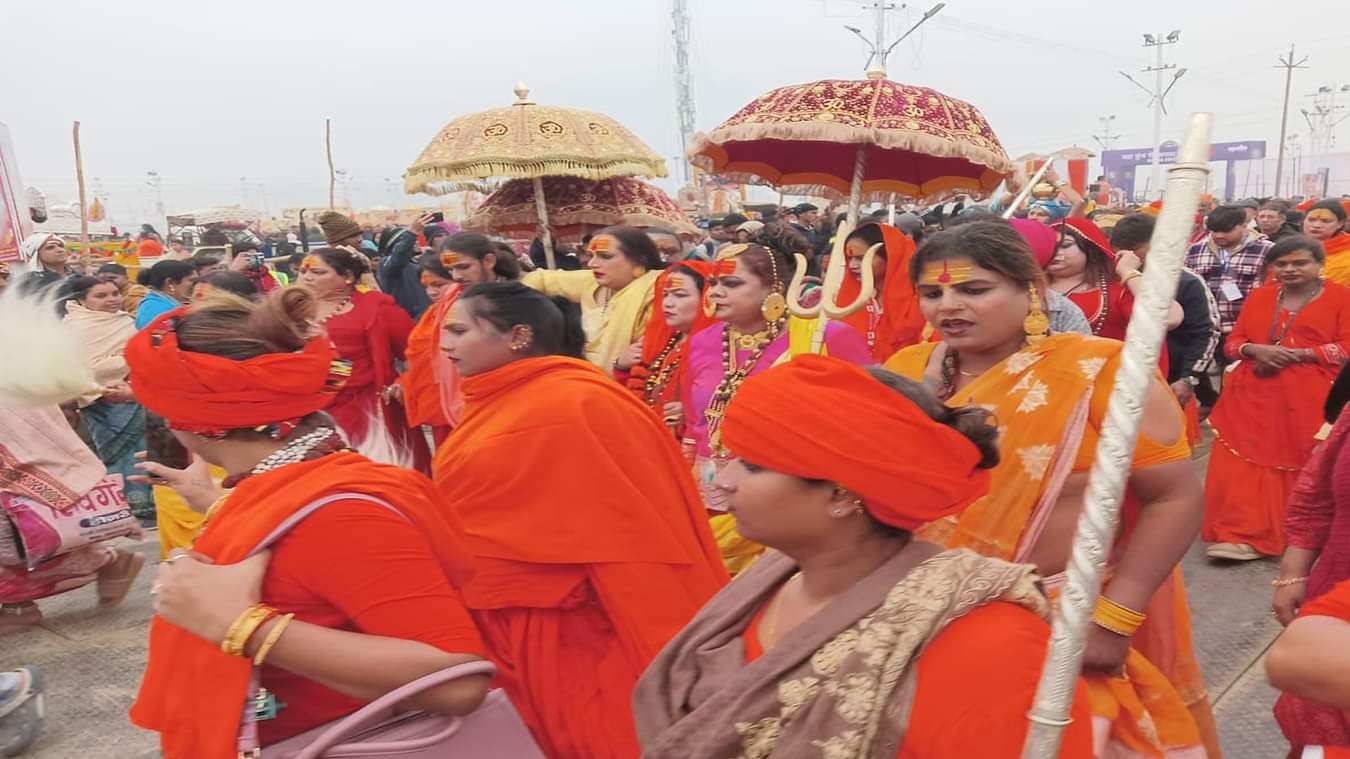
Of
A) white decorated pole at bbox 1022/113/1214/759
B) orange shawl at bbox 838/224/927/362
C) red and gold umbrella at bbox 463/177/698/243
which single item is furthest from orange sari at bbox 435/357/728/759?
red and gold umbrella at bbox 463/177/698/243

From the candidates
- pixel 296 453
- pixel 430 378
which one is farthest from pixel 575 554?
pixel 430 378

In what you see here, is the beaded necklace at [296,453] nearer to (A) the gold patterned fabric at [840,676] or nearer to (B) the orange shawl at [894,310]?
(A) the gold patterned fabric at [840,676]

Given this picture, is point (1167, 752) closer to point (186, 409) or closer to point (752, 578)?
point (752, 578)

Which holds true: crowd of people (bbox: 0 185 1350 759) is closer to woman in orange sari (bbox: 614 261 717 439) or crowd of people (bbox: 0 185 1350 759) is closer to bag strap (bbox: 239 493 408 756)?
bag strap (bbox: 239 493 408 756)

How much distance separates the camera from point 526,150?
633 centimetres

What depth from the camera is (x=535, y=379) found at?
9.08 ft

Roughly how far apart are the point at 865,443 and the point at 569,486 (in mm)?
1268

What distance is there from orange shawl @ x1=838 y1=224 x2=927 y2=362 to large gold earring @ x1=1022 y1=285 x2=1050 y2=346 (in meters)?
2.59

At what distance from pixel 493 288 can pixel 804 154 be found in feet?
6.94

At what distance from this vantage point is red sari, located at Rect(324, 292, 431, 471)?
5109 mm

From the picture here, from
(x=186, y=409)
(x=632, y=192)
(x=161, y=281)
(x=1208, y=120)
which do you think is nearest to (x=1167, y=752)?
(x=1208, y=120)

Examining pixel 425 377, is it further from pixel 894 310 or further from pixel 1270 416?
pixel 1270 416

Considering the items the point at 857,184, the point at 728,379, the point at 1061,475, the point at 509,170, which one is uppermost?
the point at 509,170

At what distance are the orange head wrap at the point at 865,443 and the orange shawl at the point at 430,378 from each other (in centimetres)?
338
